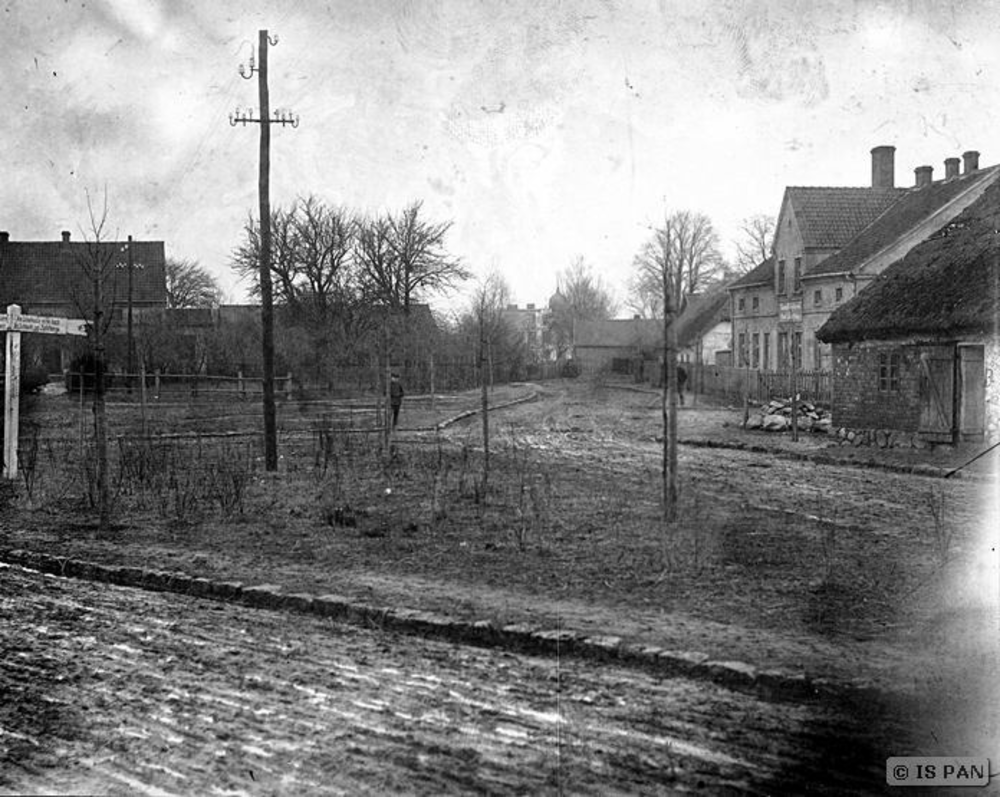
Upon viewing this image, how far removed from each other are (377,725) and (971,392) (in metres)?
18.0

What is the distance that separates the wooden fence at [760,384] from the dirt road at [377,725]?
23.1m

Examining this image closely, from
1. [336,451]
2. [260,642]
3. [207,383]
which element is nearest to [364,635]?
[260,642]

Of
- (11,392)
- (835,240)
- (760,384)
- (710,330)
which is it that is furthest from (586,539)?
(710,330)

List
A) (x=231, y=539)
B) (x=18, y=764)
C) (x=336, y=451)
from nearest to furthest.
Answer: (x=18, y=764) → (x=231, y=539) → (x=336, y=451)

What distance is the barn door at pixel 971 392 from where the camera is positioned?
20.5 m

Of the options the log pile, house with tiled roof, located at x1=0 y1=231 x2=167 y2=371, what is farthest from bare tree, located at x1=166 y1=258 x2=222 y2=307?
the log pile

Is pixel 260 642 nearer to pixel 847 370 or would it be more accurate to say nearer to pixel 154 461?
pixel 154 461


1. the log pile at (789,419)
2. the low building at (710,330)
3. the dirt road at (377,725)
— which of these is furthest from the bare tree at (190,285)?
the dirt road at (377,725)

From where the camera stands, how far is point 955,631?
7449mm

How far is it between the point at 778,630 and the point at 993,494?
905 cm

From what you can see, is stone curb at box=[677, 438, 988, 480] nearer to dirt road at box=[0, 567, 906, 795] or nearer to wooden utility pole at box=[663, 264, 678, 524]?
wooden utility pole at box=[663, 264, 678, 524]

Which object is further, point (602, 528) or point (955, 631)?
point (602, 528)

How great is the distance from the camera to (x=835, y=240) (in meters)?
42.5

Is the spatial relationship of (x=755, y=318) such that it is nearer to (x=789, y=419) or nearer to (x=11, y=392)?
(x=789, y=419)
